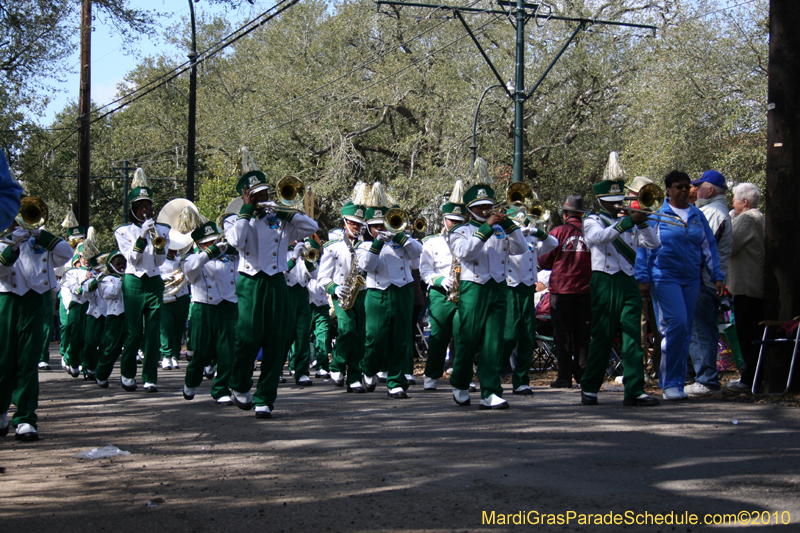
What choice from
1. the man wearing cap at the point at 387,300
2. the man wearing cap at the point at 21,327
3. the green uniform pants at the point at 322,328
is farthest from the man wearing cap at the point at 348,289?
the man wearing cap at the point at 21,327

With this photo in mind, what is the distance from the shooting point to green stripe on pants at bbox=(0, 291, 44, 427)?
7379 millimetres

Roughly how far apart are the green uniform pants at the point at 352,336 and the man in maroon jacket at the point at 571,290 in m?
2.39

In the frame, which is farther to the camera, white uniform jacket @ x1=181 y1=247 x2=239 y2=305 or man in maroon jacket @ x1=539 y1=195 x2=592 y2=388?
man in maroon jacket @ x1=539 y1=195 x2=592 y2=388

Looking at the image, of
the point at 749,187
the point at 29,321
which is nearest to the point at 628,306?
the point at 749,187

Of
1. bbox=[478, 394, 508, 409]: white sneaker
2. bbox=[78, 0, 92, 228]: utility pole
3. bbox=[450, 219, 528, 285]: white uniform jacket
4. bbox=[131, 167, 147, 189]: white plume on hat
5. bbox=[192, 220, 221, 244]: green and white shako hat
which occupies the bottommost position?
bbox=[478, 394, 508, 409]: white sneaker

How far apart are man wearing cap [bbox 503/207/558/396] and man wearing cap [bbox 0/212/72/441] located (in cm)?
496

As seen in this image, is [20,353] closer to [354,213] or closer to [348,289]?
[348,289]

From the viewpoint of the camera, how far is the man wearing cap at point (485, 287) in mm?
8367

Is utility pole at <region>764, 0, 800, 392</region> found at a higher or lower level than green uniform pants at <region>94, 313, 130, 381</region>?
higher

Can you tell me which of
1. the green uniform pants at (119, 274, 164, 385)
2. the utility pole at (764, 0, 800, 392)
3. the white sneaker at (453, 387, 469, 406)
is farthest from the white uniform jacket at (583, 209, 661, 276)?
the green uniform pants at (119, 274, 164, 385)

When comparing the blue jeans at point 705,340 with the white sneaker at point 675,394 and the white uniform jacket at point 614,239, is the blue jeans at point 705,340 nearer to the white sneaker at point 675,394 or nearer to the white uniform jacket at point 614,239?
the white sneaker at point 675,394

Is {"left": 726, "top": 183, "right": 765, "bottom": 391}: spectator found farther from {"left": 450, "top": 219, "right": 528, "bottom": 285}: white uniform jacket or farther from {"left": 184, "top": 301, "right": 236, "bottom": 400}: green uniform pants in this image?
{"left": 184, "top": 301, "right": 236, "bottom": 400}: green uniform pants

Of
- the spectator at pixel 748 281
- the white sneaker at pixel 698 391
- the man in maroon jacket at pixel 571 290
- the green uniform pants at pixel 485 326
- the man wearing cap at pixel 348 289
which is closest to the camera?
the green uniform pants at pixel 485 326

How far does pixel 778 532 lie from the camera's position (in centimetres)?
404
